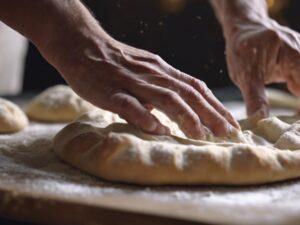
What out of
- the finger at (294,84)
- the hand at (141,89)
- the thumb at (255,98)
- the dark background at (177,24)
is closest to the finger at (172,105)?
the hand at (141,89)

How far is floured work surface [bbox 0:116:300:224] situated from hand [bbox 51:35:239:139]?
0.67 ft

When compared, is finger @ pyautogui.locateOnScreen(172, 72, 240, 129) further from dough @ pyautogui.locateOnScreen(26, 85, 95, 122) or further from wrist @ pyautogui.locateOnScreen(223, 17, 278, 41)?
dough @ pyautogui.locateOnScreen(26, 85, 95, 122)

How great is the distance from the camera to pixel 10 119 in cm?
216

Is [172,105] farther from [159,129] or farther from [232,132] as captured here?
[232,132]

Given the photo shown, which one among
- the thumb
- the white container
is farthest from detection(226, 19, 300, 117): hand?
the white container

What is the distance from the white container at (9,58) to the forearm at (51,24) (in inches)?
73.4

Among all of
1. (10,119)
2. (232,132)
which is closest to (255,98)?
(232,132)

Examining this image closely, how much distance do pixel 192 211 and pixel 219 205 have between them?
3.6 inches

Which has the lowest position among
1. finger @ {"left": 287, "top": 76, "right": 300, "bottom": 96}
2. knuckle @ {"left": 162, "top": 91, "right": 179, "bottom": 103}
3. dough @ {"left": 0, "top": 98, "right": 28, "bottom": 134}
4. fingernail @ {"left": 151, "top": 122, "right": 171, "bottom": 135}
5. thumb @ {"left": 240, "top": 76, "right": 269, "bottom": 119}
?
dough @ {"left": 0, "top": 98, "right": 28, "bottom": 134}

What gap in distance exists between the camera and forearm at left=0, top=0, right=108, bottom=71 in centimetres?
172

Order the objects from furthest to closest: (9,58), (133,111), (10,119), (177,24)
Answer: (177,24), (9,58), (10,119), (133,111)

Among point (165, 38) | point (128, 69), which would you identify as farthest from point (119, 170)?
point (165, 38)

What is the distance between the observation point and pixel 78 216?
1330 mm

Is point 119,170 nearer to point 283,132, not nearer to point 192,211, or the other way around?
point 192,211
